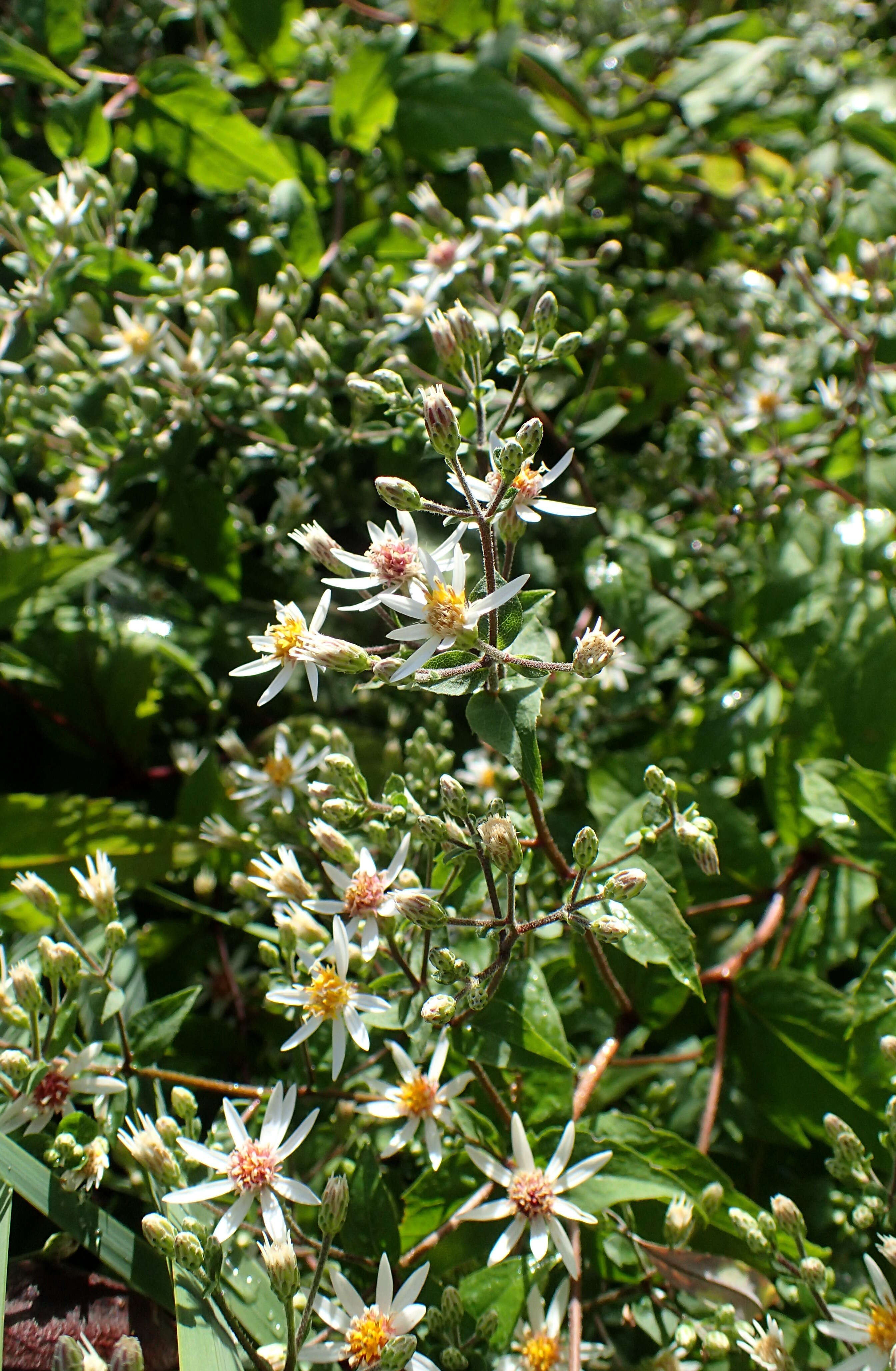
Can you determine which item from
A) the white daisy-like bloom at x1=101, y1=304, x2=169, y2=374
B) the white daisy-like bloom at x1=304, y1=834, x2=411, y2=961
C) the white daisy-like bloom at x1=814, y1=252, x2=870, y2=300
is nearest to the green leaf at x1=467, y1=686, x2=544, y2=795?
the white daisy-like bloom at x1=304, y1=834, x2=411, y2=961

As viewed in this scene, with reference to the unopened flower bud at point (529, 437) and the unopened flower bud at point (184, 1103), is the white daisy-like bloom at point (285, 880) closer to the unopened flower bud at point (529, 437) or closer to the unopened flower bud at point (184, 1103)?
→ the unopened flower bud at point (184, 1103)

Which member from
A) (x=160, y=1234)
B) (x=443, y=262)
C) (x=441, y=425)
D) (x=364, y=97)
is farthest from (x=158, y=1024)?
(x=364, y=97)

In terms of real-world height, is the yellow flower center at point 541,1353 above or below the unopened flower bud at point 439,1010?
below

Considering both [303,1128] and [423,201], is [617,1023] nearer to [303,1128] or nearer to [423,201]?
[303,1128]

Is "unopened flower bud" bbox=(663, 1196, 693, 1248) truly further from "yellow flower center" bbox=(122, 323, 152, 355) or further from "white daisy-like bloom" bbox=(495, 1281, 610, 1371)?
"yellow flower center" bbox=(122, 323, 152, 355)

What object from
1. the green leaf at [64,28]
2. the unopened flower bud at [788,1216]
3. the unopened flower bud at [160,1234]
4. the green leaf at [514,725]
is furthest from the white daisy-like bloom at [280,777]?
the green leaf at [64,28]

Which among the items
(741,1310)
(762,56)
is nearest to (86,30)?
(762,56)

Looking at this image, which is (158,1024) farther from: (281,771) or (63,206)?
(63,206)
